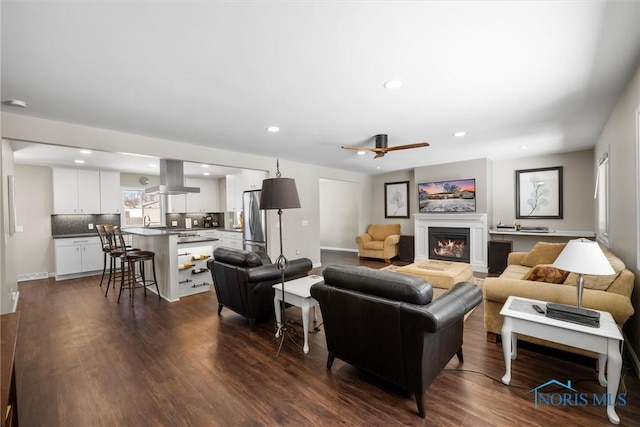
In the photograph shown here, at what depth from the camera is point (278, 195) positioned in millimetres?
2736

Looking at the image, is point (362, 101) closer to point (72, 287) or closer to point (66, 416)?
point (66, 416)

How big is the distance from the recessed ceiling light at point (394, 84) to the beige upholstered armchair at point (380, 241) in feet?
16.9

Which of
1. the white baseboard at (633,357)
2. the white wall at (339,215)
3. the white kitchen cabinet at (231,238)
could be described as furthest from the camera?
the white wall at (339,215)

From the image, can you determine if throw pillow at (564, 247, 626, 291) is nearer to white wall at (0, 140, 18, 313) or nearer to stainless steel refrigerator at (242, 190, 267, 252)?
stainless steel refrigerator at (242, 190, 267, 252)

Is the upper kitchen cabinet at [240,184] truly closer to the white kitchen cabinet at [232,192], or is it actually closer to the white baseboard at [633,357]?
the white kitchen cabinet at [232,192]

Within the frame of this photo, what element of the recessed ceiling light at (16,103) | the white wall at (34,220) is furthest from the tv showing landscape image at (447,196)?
the white wall at (34,220)

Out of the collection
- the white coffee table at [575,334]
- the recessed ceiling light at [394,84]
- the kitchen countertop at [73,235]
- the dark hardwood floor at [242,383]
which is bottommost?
the dark hardwood floor at [242,383]

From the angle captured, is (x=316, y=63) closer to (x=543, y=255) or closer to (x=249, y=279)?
(x=249, y=279)

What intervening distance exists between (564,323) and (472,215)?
4.52m

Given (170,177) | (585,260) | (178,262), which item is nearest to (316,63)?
(585,260)

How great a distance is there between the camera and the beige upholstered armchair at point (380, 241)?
283 inches

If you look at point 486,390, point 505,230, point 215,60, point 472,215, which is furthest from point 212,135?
point 505,230

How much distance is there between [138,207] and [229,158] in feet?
14.1

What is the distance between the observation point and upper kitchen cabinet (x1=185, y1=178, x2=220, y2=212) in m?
7.98
